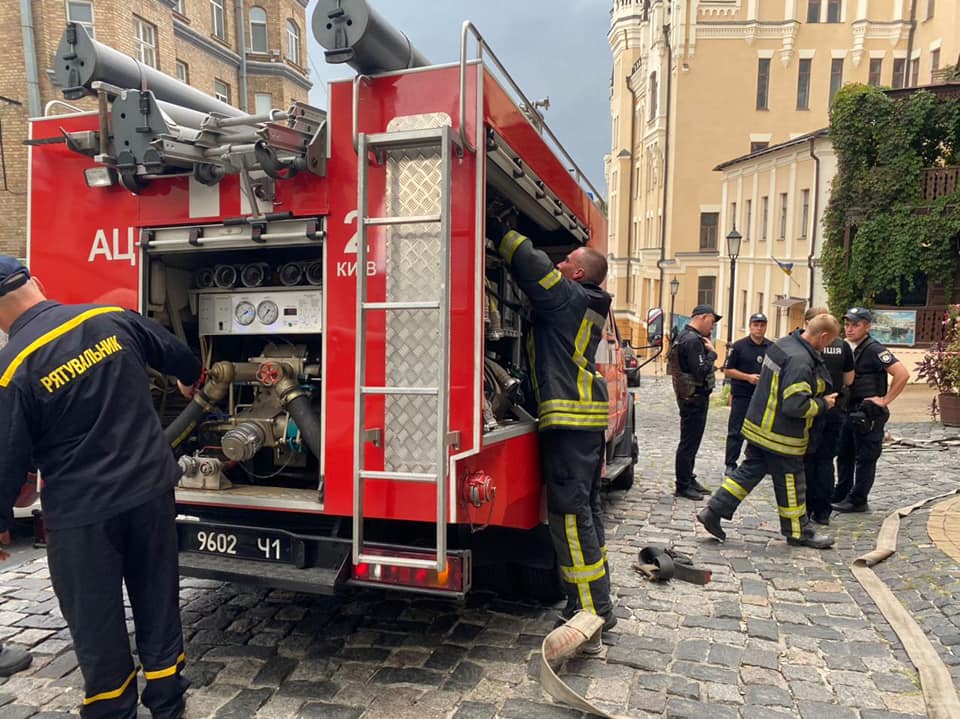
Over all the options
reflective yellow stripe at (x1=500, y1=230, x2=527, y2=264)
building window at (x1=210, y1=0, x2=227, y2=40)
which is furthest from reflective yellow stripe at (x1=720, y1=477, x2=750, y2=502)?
building window at (x1=210, y1=0, x2=227, y2=40)

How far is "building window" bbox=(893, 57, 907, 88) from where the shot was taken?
A: 1359 inches

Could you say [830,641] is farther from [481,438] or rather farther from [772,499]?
[772,499]

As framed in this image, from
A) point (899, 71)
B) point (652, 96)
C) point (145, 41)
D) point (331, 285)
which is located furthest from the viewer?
point (652, 96)

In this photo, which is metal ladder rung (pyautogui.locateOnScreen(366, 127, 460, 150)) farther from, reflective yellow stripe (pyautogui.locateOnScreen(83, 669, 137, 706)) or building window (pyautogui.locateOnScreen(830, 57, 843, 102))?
building window (pyautogui.locateOnScreen(830, 57, 843, 102))

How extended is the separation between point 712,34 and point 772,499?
3534cm

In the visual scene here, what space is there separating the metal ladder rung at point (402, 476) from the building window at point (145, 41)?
2057 centimetres

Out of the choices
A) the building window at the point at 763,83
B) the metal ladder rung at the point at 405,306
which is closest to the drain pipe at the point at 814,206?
the building window at the point at 763,83

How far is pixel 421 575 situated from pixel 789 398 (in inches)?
137

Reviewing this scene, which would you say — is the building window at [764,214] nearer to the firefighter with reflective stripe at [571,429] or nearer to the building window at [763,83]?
the building window at [763,83]

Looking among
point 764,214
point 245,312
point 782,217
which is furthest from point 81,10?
point 764,214

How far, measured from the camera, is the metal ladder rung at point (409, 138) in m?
2.91

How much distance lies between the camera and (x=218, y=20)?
24.8m

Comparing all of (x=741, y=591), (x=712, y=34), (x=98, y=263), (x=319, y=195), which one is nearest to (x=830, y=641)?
(x=741, y=591)

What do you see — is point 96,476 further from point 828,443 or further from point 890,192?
point 890,192
